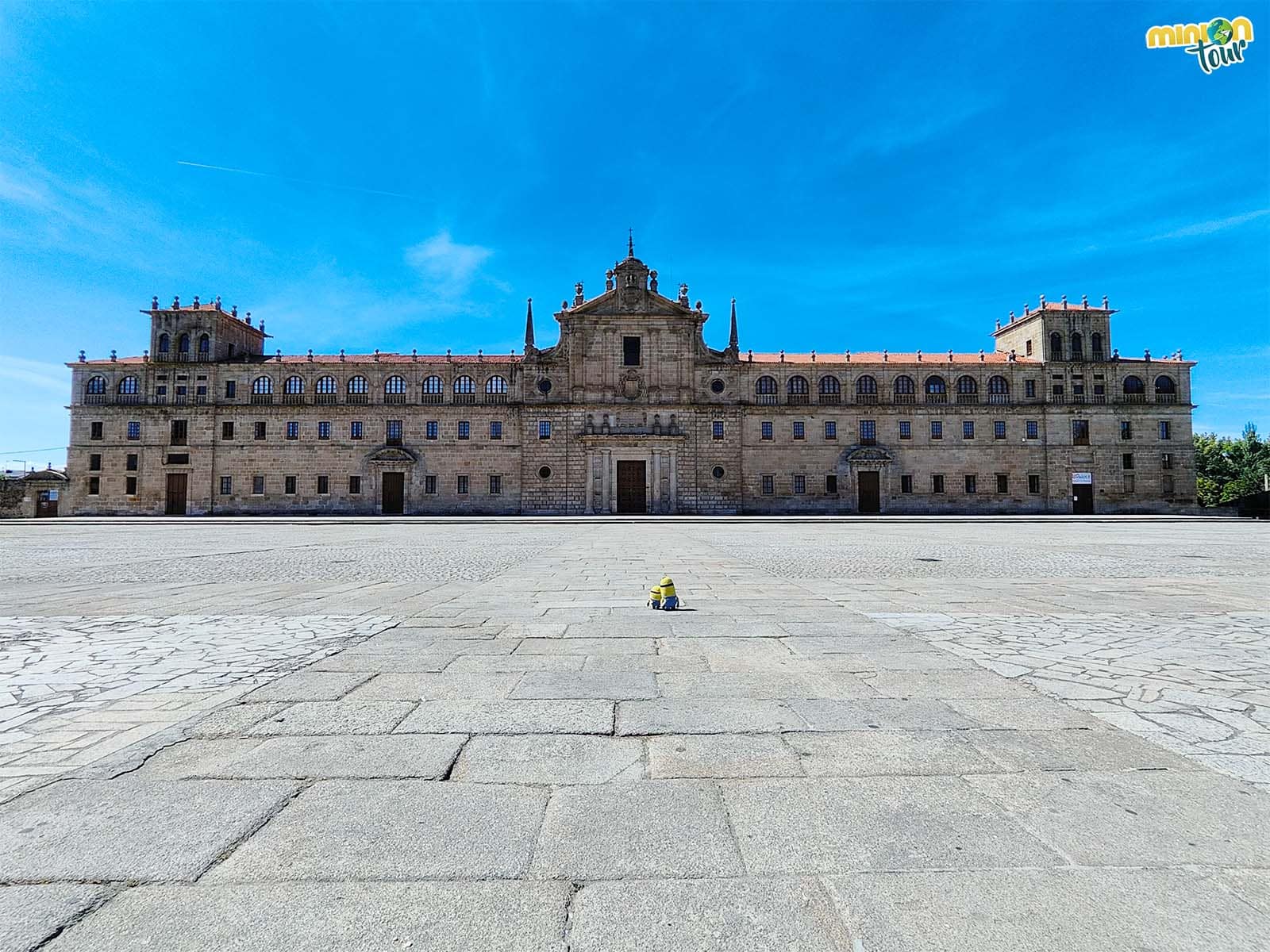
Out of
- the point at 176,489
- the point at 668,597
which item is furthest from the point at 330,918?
the point at 176,489

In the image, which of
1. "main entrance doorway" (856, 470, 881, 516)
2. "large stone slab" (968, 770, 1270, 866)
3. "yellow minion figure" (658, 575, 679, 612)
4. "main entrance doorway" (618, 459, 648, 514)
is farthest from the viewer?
"main entrance doorway" (856, 470, 881, 516)

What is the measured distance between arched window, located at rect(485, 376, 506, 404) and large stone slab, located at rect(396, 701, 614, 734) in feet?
147

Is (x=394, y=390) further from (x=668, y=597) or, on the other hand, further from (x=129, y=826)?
(x=129, y=826)

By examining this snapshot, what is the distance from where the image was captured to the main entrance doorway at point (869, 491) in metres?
46.9

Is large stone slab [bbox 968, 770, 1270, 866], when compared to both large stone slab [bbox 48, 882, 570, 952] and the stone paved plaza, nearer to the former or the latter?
the stone paved plaza

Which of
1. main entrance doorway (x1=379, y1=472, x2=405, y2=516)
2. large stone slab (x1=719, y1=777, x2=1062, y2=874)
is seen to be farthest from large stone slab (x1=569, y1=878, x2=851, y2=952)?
main entrance doorway (x1=379, y1=472, x2=405, y2=516)

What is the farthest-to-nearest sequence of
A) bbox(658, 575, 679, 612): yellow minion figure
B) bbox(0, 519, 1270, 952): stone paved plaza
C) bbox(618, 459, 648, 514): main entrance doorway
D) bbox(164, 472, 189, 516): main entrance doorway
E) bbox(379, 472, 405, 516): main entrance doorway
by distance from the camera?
bbox(164, 472, 189, 516): main entrance doorway < bbox(379, 472, 405, 516): main entrance doorway < bbox(618, 459, 648, 514): main entrance doorway < bbox(658, 575, 679, 612): yellow minion figure < bbox(0, 519, 1270, 952): stone paved plaza

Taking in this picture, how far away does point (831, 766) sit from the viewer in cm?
284

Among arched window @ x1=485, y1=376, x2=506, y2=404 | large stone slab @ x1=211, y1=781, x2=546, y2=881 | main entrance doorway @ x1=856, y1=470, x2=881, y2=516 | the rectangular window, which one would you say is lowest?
large stone slab @ x1=211, y1=781, x2=546, y2=881

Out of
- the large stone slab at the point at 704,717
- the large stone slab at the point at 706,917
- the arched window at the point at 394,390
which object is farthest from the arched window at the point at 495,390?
the large stone slab at the point at 706,917

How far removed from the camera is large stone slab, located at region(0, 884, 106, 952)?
169cm

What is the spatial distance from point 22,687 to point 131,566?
9120 mm

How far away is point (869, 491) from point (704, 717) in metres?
46.3

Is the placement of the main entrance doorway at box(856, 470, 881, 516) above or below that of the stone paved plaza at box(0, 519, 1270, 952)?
above
